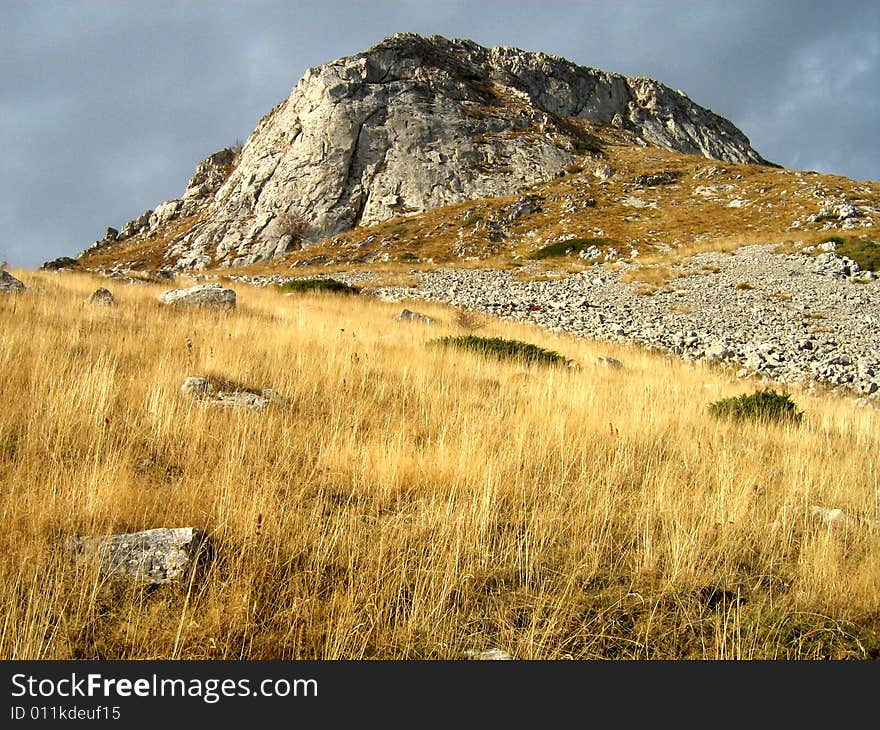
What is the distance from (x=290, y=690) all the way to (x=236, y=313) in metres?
10.5

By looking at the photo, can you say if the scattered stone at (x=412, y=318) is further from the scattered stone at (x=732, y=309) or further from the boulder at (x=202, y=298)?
the boulder at (x=202, y=298)

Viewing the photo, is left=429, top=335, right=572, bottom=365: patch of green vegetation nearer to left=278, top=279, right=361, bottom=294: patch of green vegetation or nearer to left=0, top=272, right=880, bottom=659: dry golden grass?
left=0, top=272, right=880, bottom=659: dry golden grass

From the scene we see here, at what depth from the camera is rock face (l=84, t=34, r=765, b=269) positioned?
2537 inches

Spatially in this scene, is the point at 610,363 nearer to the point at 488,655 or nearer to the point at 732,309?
the point at 488,655

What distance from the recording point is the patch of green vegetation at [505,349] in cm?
941

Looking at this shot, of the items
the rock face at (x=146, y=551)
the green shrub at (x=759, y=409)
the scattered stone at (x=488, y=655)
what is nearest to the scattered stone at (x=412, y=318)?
the green shrub at (x=759, y=409)

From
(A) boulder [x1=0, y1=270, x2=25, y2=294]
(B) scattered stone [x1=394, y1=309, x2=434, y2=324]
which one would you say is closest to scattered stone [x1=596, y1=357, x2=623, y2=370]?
(B) scattered stone [x1=394, y1=309, x2=434, y2=324]

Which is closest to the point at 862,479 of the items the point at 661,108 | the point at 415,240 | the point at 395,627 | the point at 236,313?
the point at 395,627

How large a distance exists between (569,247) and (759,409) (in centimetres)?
3413

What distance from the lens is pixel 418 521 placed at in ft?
9.73

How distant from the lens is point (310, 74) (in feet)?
258

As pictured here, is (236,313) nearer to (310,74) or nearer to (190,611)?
(190,611)

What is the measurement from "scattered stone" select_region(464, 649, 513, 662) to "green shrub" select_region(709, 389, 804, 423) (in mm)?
5206

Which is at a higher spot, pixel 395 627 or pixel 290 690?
pixel 395 627
